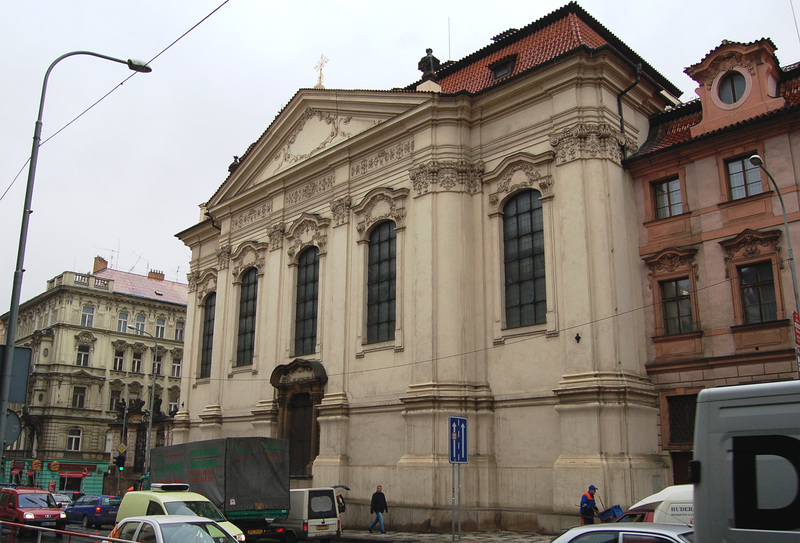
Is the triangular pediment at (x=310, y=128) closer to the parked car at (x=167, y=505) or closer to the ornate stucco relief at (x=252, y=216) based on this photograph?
the ornate stucco relief at (x=252, y=216)

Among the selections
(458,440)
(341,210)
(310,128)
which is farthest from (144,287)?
(458,440)

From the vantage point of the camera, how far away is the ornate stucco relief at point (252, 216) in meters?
33.0

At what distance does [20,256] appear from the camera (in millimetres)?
13555

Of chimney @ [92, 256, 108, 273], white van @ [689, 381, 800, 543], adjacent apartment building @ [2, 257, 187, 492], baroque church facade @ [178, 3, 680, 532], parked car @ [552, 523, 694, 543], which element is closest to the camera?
white van @ [689, 381, 800, 543]

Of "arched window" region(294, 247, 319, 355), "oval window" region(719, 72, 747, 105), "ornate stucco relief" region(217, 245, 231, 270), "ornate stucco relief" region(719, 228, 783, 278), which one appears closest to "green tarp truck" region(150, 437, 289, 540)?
"arched window" region(294, 247, 319, 355)

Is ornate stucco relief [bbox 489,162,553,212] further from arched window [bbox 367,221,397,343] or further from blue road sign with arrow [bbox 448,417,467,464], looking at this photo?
blue road sign with arrow [bbox 448,417,467,464]

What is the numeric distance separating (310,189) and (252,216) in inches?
180

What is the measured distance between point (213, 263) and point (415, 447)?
723 inches

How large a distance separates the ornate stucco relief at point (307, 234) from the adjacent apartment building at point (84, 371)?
26.9 meters

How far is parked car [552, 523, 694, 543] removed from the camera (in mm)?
7723

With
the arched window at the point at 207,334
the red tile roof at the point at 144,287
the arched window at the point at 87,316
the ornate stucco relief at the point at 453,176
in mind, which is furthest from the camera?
the red tile roof at the point at 144,287

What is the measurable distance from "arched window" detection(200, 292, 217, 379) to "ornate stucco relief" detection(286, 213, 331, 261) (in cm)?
A: 672

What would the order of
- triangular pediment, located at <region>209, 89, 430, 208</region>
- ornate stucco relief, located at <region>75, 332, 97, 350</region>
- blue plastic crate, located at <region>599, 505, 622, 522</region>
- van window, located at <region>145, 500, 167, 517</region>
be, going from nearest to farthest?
van window, located at <region>145, 500, 167, 517</region>, blue plastic crate, located at <region>599, 505, 622, 522</region>, triangular pediment, located at <region>209, 89, 430, 208</region>, ornate stucco relief, located at <region>75, 332, 97, 350</region>

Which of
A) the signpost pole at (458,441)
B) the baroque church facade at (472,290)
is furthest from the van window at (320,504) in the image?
the signpost pole at (458,441)
